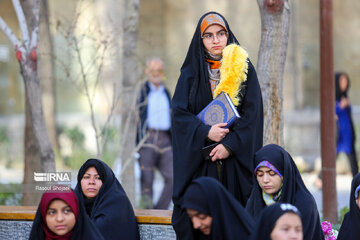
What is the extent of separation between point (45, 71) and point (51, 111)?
73 centimetres

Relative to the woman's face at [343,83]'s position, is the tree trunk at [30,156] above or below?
below

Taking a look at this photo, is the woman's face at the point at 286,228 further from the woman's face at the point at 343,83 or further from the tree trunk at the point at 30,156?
the woman's face at the point at 343,83

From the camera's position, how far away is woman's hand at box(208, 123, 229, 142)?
4.23 m

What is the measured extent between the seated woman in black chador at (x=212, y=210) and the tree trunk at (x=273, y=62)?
214cm

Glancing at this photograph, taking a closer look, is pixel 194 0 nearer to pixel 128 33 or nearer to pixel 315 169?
pixel 315 169

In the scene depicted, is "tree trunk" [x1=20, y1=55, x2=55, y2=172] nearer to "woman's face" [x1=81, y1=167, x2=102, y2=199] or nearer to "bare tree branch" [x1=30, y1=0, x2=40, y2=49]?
"bare tree branch" [x1=30, y1=0, x2=40, y2=49]

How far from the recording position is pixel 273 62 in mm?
5613

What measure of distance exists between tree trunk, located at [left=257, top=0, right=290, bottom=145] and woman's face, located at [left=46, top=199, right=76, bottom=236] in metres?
2.13

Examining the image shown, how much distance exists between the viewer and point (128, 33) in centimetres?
751

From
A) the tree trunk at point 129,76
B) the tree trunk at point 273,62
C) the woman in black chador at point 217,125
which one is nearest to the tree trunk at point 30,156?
the tree trunk at point 129,76

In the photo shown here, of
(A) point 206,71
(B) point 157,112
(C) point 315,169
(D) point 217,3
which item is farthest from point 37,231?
(D) point 217,3

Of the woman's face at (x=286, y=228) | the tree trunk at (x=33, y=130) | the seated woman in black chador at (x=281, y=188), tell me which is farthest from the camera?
the tree trunk at (x=33, y=130)

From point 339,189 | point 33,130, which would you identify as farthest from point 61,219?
point 339,189

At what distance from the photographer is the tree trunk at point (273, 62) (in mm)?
5578
